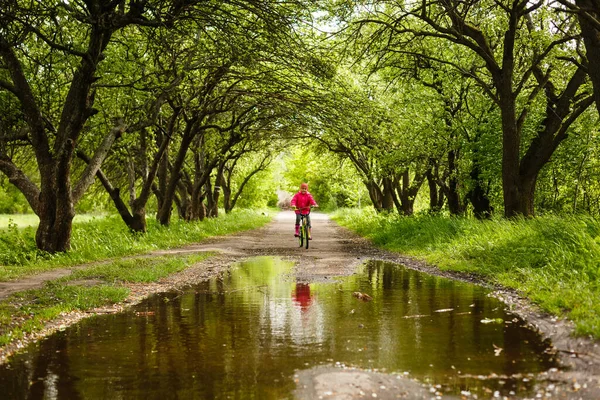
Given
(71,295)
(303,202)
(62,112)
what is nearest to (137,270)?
(71,295)

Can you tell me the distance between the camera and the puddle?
16.1 ft

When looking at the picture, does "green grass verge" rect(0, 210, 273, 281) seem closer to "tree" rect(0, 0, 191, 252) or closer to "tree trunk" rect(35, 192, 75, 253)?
"tree trunk" rect(35, 192, 75, 253)

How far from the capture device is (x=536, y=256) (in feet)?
36.1

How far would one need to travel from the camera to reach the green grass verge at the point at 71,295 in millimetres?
7238

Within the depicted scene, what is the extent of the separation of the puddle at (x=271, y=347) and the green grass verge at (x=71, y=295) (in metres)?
0.55

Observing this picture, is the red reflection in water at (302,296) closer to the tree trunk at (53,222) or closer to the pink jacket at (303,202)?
the tree trunk at (53,222)

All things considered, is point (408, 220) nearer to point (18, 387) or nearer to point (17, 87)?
point (17, 87)

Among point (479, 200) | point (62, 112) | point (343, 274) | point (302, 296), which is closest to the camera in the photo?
point (302, 296)

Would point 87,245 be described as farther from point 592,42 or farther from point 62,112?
point 592,42

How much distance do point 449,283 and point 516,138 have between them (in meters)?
6.31

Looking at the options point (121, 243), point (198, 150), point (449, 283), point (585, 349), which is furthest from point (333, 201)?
point (585, 349)

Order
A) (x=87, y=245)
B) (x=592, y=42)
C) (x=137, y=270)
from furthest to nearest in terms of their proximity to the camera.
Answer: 1. (x=87, y=245)
2. (x=137, y=270)
3. (x=592, y=42)

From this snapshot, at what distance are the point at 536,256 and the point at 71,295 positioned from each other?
8318 millimetres

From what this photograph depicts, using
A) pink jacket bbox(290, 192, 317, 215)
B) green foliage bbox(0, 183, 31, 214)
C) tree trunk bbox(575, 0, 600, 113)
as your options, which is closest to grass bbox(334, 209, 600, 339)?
tree trunk bbox(575, 0, 600, 113)
